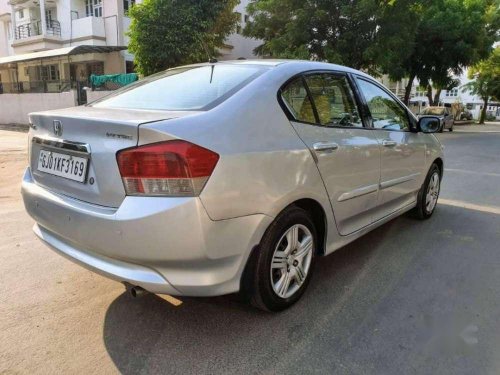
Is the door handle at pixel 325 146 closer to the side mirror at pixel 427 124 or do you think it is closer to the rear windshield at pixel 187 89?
the rear windshield at pixel 187 89

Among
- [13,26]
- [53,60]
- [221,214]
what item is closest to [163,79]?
[221,214]

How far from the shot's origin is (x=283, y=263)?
2811 millimetres

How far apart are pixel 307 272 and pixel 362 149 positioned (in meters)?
1.04

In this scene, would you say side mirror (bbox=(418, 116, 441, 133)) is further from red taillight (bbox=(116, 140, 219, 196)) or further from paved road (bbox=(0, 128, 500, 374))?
red taillight (bbox=(116, 140, 219, 196))

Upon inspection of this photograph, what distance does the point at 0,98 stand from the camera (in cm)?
2148

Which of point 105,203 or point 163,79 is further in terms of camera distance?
point 163,79

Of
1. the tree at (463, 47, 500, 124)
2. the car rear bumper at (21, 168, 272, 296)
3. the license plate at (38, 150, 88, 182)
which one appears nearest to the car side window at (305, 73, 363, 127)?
the car rear bumper at (21, 168, 272, 296)

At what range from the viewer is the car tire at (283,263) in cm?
260

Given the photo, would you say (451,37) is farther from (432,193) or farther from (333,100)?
(333,100)

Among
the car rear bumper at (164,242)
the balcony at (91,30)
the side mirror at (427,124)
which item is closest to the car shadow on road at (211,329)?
the car rear bumper at (164,242)

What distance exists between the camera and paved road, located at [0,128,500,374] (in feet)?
7.89

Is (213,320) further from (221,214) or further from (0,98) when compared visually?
(0,98)

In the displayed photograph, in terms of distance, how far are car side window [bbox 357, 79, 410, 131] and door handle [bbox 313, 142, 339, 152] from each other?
84 centimetres

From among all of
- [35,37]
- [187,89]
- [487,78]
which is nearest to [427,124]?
[187,89]
